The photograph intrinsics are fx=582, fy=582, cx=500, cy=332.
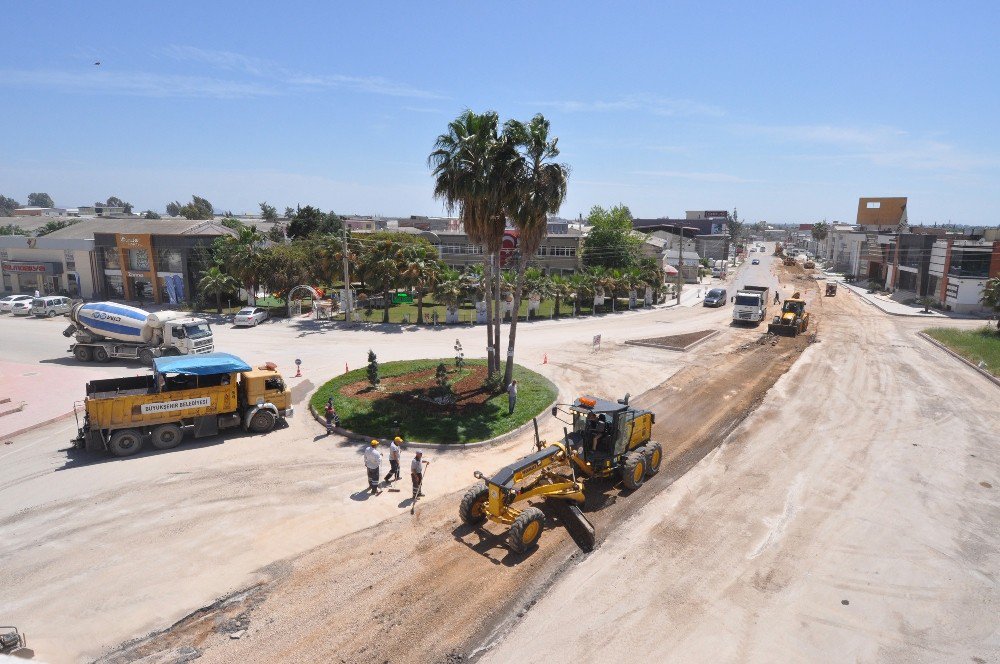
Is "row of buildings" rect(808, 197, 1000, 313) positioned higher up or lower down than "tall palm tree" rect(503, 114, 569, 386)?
lower down

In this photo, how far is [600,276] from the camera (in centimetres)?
4741

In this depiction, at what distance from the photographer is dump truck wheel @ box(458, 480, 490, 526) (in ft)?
41.7

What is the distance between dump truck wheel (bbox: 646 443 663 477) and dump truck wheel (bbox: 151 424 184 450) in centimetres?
1406

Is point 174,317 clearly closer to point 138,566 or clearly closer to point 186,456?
point 186,456

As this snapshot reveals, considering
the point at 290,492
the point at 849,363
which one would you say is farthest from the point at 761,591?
the point at 849,363

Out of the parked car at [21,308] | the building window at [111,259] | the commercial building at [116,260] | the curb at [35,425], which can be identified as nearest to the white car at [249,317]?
the commercial building at [116,260]

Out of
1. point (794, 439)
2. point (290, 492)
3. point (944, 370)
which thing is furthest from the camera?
point (944, 370)

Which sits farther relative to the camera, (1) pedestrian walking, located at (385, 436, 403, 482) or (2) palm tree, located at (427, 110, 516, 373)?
(2) palm tree, located at (427, 110, 516, 373)

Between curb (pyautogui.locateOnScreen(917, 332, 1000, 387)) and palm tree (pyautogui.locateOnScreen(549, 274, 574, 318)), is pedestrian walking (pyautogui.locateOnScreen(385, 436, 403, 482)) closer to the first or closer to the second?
curb (pyautogui.locateOnScreen(917, 332, 1000, 387))

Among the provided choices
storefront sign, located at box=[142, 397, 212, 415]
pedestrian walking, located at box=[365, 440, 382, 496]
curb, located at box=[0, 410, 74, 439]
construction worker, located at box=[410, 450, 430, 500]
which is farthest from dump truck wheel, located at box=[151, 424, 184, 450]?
construction worker, located at box=[410, 450, 430, 500]

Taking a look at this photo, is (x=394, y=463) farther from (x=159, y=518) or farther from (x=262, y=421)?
(x=262, y=421)

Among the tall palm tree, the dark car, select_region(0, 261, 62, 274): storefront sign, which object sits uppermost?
the tall palm tree

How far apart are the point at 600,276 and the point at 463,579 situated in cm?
3854

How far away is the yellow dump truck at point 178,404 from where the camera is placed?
1705 centimetres
